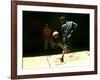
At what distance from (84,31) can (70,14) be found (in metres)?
0.24

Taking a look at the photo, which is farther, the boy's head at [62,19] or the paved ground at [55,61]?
the boy's head at [62,19]

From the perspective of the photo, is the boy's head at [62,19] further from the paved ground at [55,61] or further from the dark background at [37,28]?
the paved ground at [55,61]

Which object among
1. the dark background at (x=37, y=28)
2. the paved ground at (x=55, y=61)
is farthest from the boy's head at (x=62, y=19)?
the paved ground at (x=55, y=61)

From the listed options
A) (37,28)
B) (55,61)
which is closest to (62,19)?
(37,28)

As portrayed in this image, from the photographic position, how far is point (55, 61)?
2.03m

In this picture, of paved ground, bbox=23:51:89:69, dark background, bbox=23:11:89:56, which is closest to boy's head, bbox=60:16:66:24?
dark background, bbox=23:11:89:56

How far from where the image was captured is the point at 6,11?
73.6 inches

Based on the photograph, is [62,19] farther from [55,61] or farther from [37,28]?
[55,61]

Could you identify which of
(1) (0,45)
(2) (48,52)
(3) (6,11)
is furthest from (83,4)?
(1) (0,45)

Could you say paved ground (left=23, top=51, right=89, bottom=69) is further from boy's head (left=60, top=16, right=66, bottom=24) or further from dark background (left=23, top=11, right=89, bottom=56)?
boy's head (left=60, top=16, right=66, bottom=24)

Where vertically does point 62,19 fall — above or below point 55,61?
above

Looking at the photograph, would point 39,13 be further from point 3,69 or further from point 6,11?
point 3,69

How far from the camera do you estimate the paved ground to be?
6.36ft

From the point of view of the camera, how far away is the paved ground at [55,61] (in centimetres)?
194
